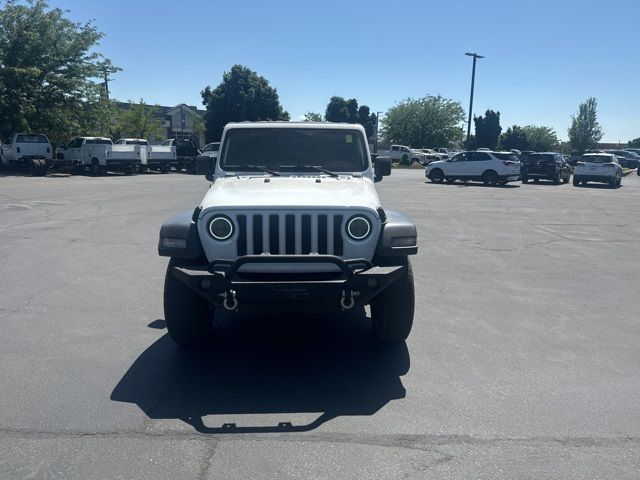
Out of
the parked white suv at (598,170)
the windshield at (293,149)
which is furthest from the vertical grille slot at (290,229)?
the parked white suv at (598,170)

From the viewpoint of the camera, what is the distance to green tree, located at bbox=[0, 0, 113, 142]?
2922 cm

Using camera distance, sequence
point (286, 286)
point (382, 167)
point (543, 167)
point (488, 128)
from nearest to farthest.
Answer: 1. point (286, 286)
2. point (382, 167)
3. point (543, 167)
4. point (488, 128)

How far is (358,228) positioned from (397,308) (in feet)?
2.50

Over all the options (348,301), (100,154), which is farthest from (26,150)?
(348,301)

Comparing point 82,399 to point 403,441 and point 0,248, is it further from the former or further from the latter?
point 0,248

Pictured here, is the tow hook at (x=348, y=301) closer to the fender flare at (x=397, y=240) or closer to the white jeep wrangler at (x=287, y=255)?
the white jeep wrangler at (x=287, y=255)

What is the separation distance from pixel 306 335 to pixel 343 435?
199 cm

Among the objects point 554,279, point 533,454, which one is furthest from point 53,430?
point 554,279

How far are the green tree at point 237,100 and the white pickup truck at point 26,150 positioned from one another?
20.9 m

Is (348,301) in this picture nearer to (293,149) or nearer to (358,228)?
(358,228)

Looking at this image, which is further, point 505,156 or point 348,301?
point 505,156

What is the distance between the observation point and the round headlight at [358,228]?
455 cm

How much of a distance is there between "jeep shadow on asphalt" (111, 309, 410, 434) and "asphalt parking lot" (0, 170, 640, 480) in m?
0.02

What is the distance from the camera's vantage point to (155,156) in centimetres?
3250
